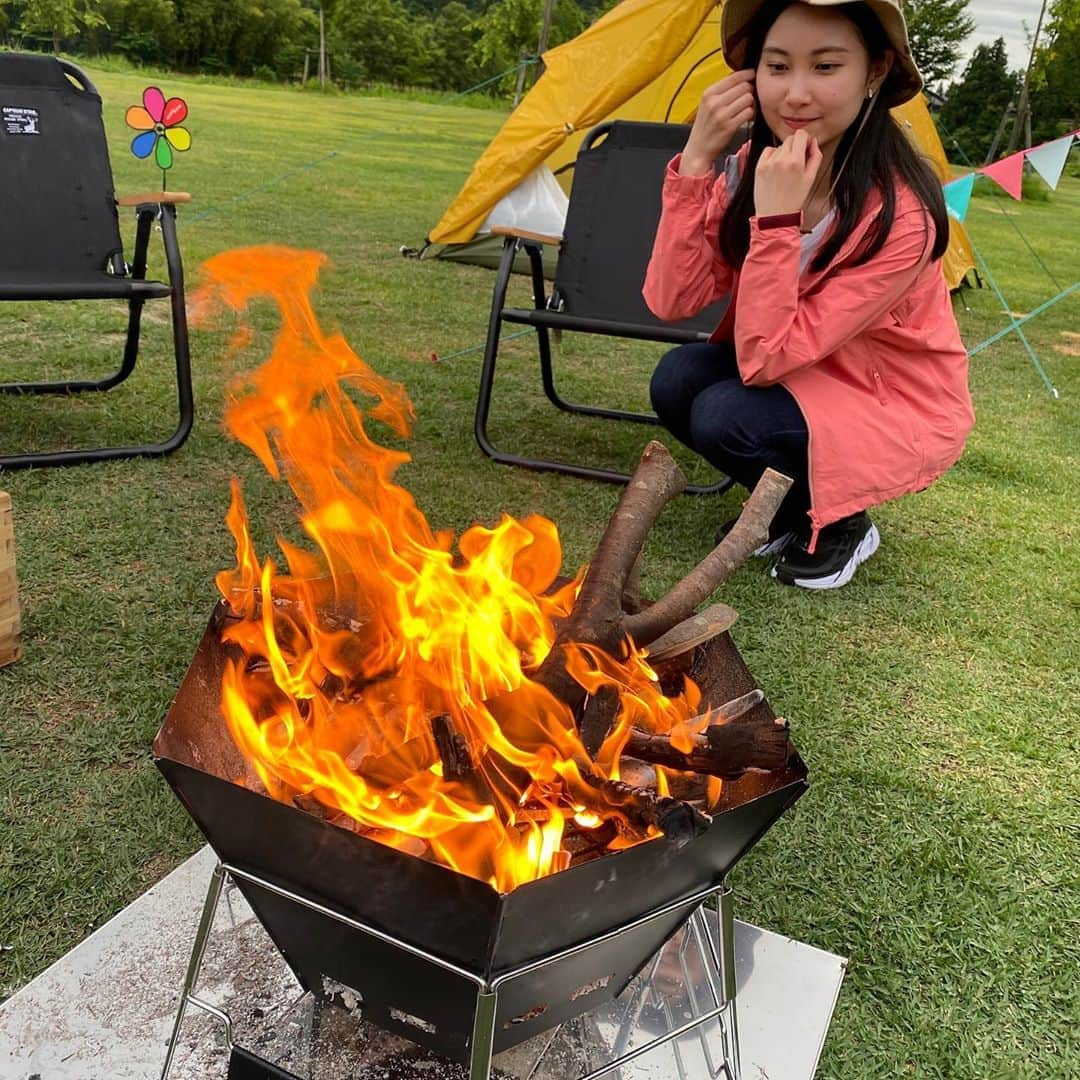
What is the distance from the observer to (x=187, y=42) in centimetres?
3447

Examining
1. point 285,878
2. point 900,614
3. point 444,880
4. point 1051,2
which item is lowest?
point 900,614

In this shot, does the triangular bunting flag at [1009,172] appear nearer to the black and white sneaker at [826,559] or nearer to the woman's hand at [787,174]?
the black and white sneaker at [826,559]

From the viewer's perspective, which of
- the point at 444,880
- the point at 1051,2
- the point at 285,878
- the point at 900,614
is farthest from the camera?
the point at 1051,2

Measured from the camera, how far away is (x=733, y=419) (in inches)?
106

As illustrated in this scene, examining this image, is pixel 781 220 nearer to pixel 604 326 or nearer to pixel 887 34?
pixel 887 34

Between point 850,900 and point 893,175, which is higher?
point 893,175

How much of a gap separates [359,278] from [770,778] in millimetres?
5363

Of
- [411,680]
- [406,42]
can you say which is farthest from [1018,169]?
[406,42]

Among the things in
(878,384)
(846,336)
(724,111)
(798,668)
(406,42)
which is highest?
(406,42)

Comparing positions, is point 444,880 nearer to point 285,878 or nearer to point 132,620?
point 285,878

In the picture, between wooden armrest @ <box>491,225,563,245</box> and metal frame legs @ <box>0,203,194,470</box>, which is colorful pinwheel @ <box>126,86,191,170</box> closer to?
metal frame legs @ <box>0,203,194,470</box>

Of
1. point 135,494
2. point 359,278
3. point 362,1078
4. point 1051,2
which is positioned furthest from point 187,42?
point 362,1078

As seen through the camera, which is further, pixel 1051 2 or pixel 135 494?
pixel 1051 2

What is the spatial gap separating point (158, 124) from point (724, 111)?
87.5 inches
